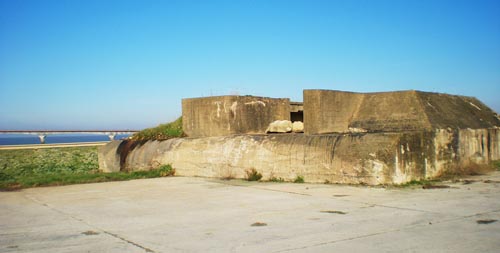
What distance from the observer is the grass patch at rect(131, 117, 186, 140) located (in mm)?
12750

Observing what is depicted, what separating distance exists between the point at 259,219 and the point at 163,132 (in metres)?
7.83

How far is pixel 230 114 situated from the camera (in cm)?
1160

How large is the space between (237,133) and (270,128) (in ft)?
2.81

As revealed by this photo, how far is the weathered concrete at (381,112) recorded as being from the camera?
9906mm

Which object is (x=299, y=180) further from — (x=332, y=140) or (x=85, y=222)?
(x=85, y=222)

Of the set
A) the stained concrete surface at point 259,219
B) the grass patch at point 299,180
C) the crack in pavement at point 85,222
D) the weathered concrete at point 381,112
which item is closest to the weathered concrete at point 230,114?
the weathered concrete at point 381,112

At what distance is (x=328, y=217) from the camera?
224 inches

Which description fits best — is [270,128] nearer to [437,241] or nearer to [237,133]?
[237,133]

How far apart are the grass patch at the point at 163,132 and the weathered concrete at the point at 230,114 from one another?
1.09ft

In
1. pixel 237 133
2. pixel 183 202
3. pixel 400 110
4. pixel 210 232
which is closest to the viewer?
pixel 210 232

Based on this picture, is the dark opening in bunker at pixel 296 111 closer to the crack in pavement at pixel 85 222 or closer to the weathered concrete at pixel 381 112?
the weathered concrete at pixel 381 112

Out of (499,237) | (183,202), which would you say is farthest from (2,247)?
(499,237)

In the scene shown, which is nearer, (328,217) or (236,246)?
(236,246)

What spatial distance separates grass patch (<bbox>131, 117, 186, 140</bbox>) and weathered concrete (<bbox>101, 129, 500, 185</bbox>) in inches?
21.3
